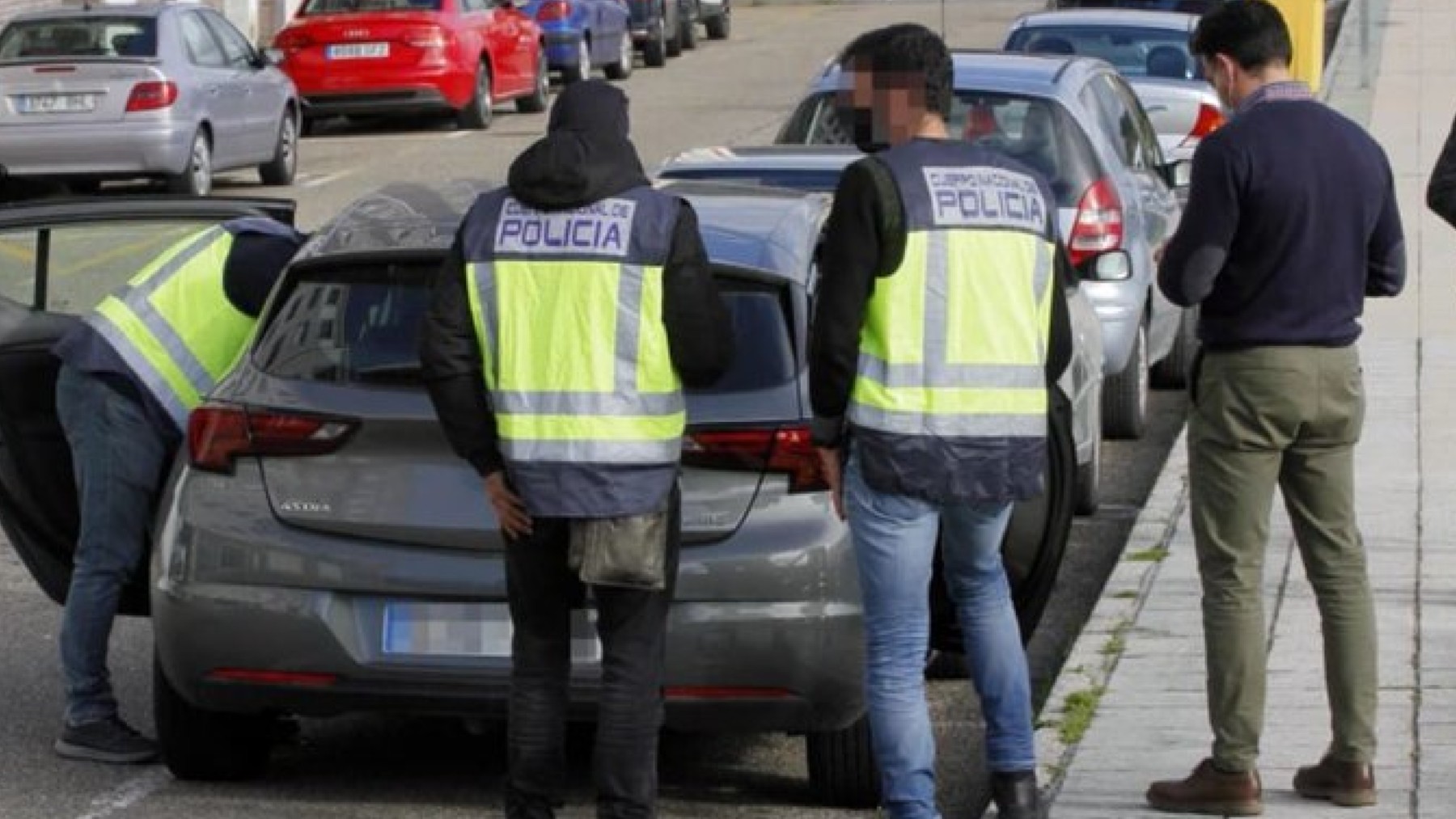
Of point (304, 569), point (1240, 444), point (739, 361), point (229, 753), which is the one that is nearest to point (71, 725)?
point (229, 753)

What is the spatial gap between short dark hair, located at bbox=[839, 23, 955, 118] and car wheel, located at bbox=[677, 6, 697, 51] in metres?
35.2

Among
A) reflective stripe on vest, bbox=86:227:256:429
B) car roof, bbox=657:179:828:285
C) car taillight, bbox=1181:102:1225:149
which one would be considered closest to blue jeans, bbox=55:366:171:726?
reflective stripe on vest, bbox=86:227:256:429

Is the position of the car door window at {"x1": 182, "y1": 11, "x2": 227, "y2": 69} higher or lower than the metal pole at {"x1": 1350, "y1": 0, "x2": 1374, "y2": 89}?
higher

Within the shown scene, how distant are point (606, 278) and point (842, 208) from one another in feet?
1.63

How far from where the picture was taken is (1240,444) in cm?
690

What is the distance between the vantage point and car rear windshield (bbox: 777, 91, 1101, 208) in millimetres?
12906

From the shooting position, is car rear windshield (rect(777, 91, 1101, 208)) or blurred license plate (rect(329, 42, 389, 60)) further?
blurred license plate (rect(329, 42, 389, 60))

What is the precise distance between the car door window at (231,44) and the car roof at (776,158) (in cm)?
1366

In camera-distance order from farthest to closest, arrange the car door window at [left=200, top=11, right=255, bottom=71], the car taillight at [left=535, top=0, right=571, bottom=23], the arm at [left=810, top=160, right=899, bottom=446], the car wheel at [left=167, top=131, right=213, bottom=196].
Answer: the car taillight at [left=535, top=0, right=571, bottom=23] → the car door window at [left=200, top=11, right=255, bottom=71] → the car wheel at [left=167, top=131, right=213, bottom=196] → the arm at [left=810, top=160, right=899, bottom=446]

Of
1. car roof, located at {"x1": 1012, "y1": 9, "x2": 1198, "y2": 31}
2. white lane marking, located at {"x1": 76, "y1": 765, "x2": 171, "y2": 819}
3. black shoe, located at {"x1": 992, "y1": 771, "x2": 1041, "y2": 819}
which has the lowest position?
car roof, located at {"x1": 1012, "y1": 9, "x2": 1198, "y2": 31}

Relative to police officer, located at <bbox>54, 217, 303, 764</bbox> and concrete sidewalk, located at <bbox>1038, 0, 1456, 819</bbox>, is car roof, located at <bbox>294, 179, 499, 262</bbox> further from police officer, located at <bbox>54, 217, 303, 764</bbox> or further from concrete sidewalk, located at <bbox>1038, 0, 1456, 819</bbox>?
concrete sidewalk, located at <bbox>1038, 0, 1456, 819</bbox>

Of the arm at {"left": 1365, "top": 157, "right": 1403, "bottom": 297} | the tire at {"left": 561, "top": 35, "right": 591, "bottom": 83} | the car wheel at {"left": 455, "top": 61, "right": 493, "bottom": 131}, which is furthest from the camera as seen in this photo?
the tire at {"left": 561, "top": 35, "right": 591, "bottom": 83}

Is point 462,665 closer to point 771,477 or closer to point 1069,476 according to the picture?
point 771,477

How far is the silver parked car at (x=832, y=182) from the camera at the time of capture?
10.2 m
